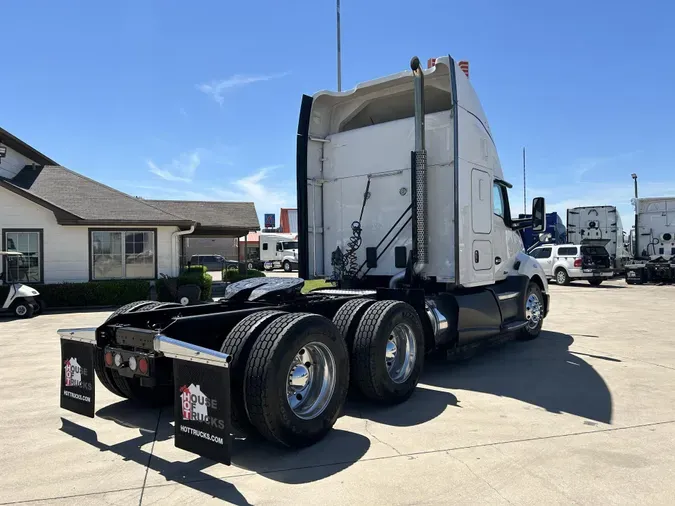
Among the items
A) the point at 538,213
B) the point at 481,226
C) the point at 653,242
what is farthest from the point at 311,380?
the point at 653,242

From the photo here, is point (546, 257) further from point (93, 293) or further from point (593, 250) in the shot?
point (93, 293)

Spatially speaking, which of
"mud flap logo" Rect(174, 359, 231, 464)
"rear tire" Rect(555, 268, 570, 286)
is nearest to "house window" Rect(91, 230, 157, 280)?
"mud flap logo" Rect(174, 359, 231, 464)

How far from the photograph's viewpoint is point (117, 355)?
4.38 meters

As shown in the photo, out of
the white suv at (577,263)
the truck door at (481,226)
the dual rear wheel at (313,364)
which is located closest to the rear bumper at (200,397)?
the dual rear wheel at (313,364)

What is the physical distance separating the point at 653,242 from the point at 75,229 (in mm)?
22982

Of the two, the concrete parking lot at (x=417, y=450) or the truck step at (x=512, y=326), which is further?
the truck step at (x=512, y=326)

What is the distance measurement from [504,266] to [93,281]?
40.4 feet

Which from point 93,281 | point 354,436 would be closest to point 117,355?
point 354,436

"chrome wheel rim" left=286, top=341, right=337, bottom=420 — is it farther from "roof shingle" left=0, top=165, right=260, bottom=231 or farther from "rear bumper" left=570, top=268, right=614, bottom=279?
"rear bumper" left=570, top=268, right=614, bottom=279

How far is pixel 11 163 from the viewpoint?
1838 centimetres

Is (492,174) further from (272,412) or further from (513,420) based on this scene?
(272,412)

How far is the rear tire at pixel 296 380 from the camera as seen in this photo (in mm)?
3770

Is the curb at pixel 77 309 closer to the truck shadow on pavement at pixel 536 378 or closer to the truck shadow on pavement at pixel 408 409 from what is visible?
the truck shadow on pavement at pixel 536 378

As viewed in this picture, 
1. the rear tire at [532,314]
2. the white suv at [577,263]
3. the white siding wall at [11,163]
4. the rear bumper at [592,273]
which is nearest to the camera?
the rear tire at [532,314]
